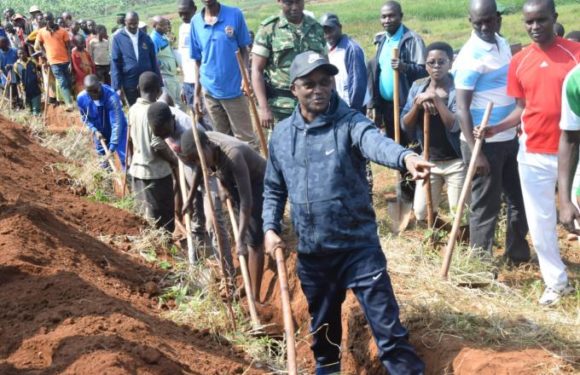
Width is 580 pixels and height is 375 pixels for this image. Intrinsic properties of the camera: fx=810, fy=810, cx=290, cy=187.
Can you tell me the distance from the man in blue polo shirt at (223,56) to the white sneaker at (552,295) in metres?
3.44

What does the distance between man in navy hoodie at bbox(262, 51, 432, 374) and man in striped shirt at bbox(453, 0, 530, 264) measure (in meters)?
1.81

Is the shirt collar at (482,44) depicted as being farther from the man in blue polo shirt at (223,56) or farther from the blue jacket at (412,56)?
the man in blue polo shirt at (223,56)

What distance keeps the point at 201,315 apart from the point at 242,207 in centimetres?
82

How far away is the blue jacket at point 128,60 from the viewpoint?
1031 cm

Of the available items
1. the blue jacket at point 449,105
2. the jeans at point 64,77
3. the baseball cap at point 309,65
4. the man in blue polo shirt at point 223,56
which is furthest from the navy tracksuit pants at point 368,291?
the jeans at point 64,77

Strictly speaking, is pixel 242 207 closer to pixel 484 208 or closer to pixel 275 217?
pixel 275 217

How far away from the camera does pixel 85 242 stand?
6949 mm

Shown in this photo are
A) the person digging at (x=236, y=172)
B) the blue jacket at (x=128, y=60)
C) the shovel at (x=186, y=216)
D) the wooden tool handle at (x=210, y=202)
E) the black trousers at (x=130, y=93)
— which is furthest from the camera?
the black trousers at (x=130, y=93)

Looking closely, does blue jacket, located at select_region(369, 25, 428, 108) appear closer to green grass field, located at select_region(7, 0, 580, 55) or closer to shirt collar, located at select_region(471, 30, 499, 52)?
shirt collar, located at select_region(471, 30, 499, 52)

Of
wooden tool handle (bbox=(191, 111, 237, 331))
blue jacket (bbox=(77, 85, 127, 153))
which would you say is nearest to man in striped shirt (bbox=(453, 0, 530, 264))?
wooden tool handle (bbox=(191, 111, 237, 331))

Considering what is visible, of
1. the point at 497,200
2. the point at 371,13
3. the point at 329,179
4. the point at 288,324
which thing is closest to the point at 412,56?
the point at 497,200

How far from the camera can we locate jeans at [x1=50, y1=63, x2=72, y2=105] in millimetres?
15383

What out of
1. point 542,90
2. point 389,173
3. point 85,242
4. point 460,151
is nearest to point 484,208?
point 460,151

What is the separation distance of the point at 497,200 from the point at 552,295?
0.93 metres
